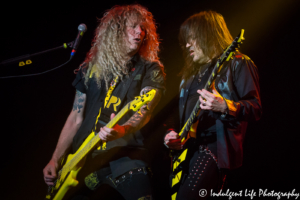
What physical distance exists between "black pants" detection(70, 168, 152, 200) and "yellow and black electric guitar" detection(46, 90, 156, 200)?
13 cm

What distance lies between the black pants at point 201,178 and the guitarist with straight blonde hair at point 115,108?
37 cm

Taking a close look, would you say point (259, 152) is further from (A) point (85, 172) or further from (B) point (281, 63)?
(A) point (85, 172)

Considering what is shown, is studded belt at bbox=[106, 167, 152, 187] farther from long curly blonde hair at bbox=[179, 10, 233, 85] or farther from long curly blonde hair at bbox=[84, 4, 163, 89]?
long curly blonde hair at bbox=[179, 10, 233, 85]

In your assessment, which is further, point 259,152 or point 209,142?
point 259,152

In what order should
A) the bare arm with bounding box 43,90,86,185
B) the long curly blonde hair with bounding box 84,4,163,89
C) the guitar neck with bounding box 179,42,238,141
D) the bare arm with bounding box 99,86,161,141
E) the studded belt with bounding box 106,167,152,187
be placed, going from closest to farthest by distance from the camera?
the bare arm with bounding box 99,86,161,141
the studded belt with bounding box 106,167,152,187
the guitar neck with bounding box 179,42,238,141
the bare arm with bounding box 43,90,86,185
the long curly blonde hair with bounding box 84,4,163,89

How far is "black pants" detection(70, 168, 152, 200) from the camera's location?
143 centimetres

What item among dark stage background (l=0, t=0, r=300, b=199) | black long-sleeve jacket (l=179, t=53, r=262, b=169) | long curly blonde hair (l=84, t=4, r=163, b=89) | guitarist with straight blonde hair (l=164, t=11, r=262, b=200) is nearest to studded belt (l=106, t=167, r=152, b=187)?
guitarist with straight blonde hair (l=164, t=11, r=262, b=200)

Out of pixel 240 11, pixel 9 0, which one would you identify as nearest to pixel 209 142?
pixel 240 11

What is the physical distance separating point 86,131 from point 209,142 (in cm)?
114

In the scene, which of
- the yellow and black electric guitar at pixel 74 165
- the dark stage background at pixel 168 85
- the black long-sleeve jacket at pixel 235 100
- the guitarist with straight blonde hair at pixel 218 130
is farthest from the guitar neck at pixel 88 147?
the dark stage background at pixel 168 85

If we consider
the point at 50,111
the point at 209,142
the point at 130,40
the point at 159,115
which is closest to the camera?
the point at 209,142

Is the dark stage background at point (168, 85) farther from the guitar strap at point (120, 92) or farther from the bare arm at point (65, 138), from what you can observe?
the bare arm at point (65, 138)

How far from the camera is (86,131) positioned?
1.83 m

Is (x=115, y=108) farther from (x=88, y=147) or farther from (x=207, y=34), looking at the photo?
(x=207, y=34)
